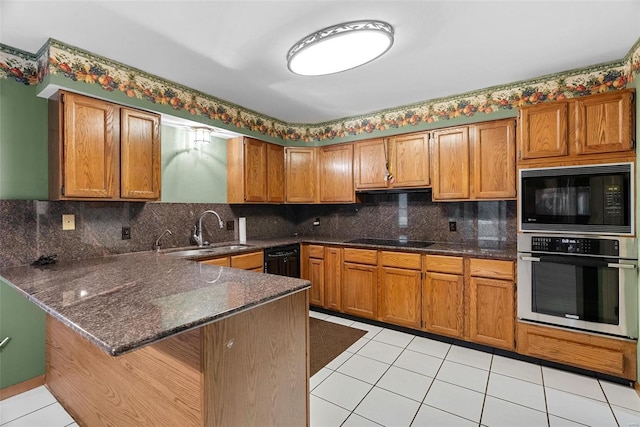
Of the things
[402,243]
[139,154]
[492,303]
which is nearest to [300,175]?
[402,243]

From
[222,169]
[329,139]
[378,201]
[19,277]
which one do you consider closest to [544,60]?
[378,201]

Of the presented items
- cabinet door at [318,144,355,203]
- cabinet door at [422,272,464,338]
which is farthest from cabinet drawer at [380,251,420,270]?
cabinet door at [318,144,355,203]

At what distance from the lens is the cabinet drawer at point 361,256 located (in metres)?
3.25

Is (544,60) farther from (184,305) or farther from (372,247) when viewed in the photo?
(184,305)

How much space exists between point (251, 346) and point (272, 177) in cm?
277

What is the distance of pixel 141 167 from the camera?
97.7 inches

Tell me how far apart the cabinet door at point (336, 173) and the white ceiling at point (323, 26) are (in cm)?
111

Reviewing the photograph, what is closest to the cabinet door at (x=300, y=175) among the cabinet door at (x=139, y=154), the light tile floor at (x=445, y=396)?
the cabinet door at (x=139, y=154)

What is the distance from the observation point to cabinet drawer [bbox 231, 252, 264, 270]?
2.97m

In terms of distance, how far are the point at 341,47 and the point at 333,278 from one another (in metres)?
2.46

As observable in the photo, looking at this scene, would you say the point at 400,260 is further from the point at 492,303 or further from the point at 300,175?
the point at 300,175

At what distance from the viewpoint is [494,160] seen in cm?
282

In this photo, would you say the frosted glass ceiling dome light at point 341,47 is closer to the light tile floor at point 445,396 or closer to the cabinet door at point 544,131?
the cabinet door at point 544,131

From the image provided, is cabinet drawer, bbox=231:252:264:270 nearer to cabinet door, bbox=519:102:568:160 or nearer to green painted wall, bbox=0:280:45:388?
green painted wall, bbox=0:280:45:388
